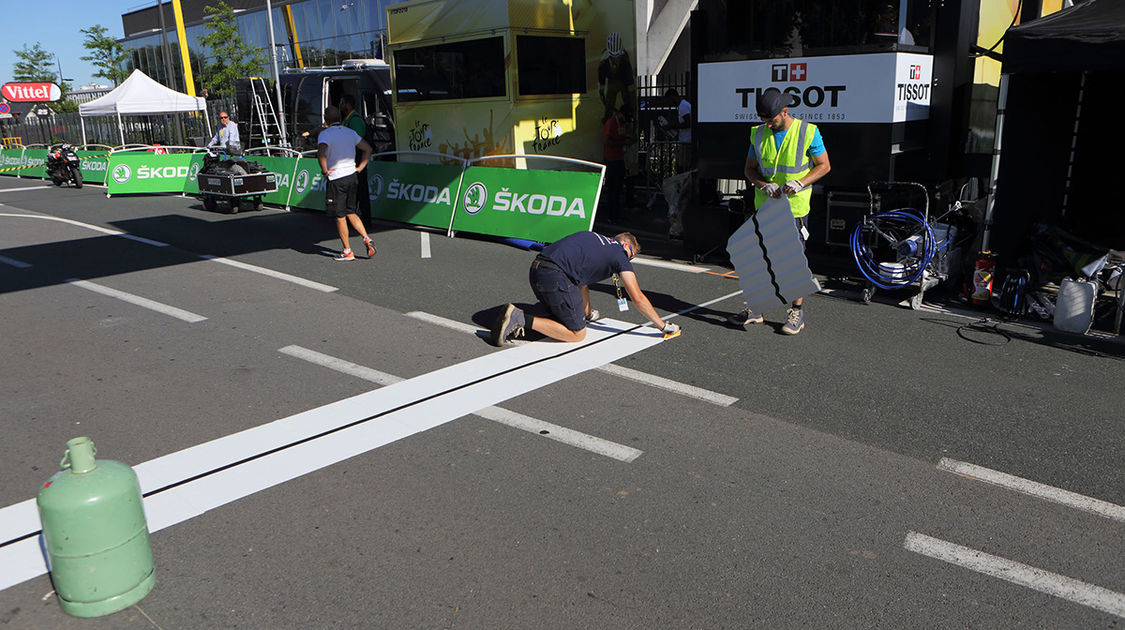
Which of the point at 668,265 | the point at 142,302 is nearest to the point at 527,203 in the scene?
the point at 668,265

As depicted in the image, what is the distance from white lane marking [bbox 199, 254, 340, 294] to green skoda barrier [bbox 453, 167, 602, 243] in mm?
3015

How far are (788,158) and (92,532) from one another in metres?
5.80

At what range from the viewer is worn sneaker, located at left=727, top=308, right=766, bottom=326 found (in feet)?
23.5

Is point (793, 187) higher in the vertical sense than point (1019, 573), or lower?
higher

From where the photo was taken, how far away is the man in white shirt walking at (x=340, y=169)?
9.78 meters

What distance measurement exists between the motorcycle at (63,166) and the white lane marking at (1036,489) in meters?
22.4

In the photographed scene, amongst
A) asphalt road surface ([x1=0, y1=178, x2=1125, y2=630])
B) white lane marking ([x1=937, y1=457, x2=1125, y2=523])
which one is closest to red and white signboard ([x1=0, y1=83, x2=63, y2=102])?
asphalt road surface ([x1=0, y1=178, x2=1125, y2=630])

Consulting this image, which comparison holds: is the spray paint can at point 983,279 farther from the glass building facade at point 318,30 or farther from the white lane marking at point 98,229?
the glass building facade at point 318,30

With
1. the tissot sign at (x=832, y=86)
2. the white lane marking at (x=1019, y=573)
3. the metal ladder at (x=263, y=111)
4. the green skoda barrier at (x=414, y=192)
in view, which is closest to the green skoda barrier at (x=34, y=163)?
the metal ladder at (x=263, y=111)

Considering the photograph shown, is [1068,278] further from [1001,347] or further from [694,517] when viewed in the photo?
[694,517]

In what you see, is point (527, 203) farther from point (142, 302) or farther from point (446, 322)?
point (142, 302)

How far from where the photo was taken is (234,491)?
4.14m

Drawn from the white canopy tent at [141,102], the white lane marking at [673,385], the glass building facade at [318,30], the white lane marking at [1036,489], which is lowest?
the white lane marking at [1036,489]

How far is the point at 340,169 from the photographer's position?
9.83 meters
